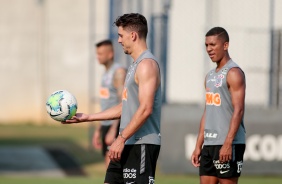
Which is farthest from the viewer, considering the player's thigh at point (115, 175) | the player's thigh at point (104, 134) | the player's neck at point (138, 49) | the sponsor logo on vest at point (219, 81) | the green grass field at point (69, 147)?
the green grass field at point (69, 147)

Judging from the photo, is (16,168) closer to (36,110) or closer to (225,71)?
(225,71)

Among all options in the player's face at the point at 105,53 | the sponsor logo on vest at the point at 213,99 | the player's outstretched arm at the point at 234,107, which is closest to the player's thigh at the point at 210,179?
the player's outstretched arm at the point at 234,107

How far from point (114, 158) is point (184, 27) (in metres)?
10.0

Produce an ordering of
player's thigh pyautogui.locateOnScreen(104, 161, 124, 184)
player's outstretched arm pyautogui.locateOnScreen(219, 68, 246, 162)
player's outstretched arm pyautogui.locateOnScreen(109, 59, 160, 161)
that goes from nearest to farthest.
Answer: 1. player's outstretched arm pyautogui.locateOnScreen(109, 59, 160, 161)
2. player's thigh pyautogui.locateOnScreen(104, 161, 124, 184)
3. player's outstretched arm pyautogui.locateOnScreen(219, 68, 246, 162)

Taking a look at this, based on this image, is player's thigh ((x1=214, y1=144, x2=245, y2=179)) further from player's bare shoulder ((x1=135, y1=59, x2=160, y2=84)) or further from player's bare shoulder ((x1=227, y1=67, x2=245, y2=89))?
player's bare shoulder ((x1=135, y1=59, x2=160, y2=84))

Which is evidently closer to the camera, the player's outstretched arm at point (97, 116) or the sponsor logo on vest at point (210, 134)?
the player's outstretched arm at point (97, 116)

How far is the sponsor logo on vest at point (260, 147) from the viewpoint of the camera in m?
16.5

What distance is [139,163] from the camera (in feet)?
29.0

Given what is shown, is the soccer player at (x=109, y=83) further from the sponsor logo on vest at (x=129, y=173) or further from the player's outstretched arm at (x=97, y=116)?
the sponsor logo on vest at (x=129, y=173)

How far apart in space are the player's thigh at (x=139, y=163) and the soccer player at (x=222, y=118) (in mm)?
1028

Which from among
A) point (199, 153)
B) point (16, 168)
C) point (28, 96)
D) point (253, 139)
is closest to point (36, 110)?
point (28, 96)

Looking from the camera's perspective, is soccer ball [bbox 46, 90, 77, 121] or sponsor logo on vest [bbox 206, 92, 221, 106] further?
sponsor logo on vest [bbox 206, 92, 221, 106]

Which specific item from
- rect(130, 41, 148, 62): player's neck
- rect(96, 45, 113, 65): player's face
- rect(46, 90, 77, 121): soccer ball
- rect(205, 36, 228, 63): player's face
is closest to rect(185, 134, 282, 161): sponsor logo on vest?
rect(96, 45, 113, 65): player's face

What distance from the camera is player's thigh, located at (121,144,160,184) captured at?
347 inches
